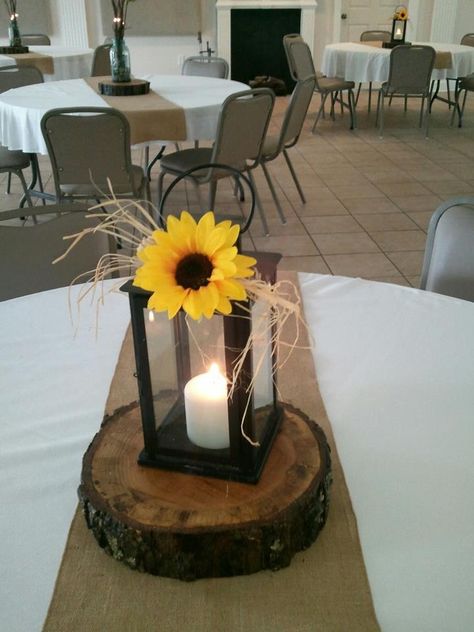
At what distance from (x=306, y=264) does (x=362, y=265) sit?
283mm

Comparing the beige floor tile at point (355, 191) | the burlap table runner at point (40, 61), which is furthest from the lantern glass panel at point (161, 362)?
the burlap table runner at point (40, 61)

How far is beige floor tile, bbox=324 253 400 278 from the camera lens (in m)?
3.07

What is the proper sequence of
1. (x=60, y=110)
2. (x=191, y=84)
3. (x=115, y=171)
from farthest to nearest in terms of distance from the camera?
(x=191, y=84) → (x=115, y=171) → (x=60, y=110)

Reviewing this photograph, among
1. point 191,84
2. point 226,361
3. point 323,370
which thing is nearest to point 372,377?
point 323,370

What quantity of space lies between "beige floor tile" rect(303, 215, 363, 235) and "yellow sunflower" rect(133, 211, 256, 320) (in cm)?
304

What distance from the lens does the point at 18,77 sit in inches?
160

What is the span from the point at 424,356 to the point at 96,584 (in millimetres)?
641

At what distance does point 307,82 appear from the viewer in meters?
3.41

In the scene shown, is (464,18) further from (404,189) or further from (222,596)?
(222,596)

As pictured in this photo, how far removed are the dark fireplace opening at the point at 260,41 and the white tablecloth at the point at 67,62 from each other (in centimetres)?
326

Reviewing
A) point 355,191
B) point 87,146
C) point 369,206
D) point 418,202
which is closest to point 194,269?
point 87,146

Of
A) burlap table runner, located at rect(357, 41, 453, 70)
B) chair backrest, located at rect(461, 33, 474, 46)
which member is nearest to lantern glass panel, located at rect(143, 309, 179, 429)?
burlap table runner, located at rect(357, 41, 453, 70)

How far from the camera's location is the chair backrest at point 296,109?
3373mm

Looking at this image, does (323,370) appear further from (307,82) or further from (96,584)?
(307,82)
